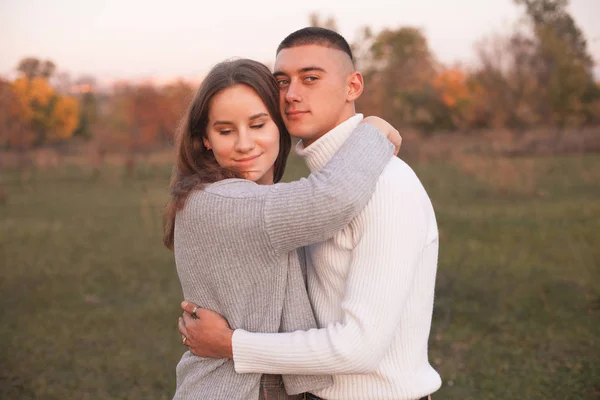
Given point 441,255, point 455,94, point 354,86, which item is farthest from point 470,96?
A: point 354,86

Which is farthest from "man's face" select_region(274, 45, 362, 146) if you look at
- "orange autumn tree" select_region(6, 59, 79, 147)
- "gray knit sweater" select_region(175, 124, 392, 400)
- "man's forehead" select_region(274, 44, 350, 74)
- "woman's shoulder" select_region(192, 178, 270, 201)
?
"orange autumn tree" select_region(6, 59, 79, 147)

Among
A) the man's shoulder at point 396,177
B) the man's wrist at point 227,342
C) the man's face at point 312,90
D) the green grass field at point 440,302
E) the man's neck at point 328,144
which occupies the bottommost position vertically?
the green grass field at point 440,302

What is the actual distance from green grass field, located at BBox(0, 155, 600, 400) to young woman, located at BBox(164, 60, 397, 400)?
354cm

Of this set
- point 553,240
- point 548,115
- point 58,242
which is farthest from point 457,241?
point 548,115

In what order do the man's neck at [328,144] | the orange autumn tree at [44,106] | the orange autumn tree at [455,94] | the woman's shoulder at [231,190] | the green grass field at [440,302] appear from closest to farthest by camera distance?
the woman's shoulder at [231,190], the man's neck at [328,144], the green grass field at [440,302], the orange autumn tree at [455,94], the orange autumn tree at [44,106]

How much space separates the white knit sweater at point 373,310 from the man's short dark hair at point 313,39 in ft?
2.21

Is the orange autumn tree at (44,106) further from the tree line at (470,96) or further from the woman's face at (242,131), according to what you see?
the woman's face at (242,131)

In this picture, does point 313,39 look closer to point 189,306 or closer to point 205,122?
point 205,122

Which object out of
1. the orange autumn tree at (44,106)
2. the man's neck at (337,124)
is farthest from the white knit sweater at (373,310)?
the orange autumn tree at (44,106)

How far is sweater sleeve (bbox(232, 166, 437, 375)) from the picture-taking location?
2078mm

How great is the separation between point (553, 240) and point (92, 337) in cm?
744

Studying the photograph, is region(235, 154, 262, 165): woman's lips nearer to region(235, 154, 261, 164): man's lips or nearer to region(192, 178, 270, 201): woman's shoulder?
region(235, 154, 261, 164): man's lips

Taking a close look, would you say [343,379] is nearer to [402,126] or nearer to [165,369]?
[165,369]

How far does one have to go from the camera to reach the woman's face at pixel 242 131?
2.53 meters
